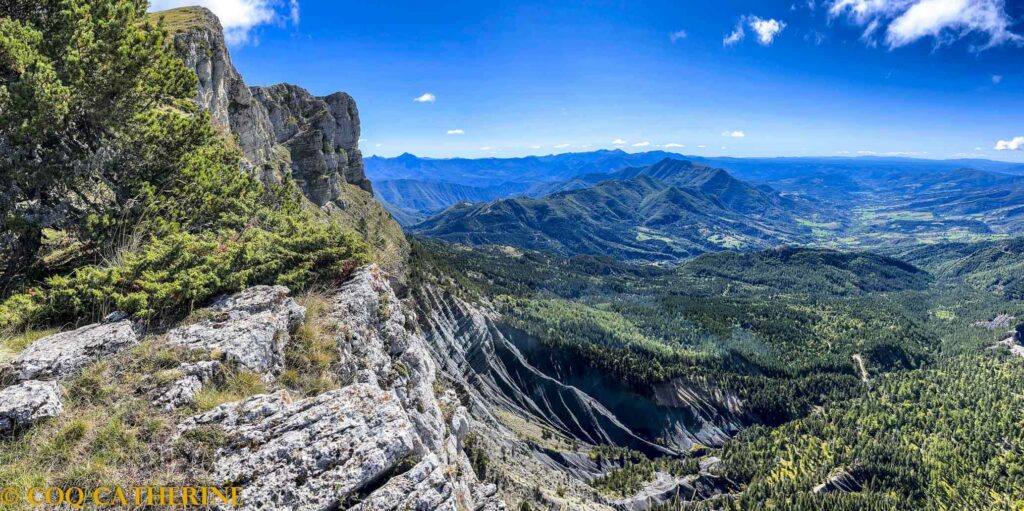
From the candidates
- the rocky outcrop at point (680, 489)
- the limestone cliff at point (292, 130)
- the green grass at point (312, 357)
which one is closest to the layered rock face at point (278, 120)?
the limestone cliff at point (292, 130)

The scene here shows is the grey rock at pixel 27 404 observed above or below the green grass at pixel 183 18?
below

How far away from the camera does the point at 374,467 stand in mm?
10188

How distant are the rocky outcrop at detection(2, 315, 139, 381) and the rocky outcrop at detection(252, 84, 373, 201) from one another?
94476mm

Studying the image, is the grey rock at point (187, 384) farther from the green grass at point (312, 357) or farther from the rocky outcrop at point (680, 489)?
the rocky outcrop at point (680, 489)

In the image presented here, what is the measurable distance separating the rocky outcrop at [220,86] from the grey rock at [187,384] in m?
42.6

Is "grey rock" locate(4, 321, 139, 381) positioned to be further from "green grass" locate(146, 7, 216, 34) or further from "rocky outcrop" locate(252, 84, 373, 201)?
"rocky outcrop" locate(252, 84, 373, 201)

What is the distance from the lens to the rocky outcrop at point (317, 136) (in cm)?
10438

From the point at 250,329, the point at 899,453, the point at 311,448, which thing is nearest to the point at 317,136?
the point at 250,329

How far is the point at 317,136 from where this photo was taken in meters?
111

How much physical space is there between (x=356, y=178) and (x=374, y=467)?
140924mm

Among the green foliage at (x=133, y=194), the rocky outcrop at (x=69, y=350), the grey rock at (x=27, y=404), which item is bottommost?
the grey rock at (x=27, y=404)

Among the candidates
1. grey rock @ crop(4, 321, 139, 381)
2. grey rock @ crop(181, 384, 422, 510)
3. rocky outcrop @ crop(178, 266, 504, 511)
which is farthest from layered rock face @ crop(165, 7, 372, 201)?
grey rock @ crop(181, 384, 422, 510)

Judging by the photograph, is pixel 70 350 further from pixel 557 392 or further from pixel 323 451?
pixel 557 392

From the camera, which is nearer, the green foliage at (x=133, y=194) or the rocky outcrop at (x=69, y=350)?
the rocky outcrop at (x=69, y=350)
